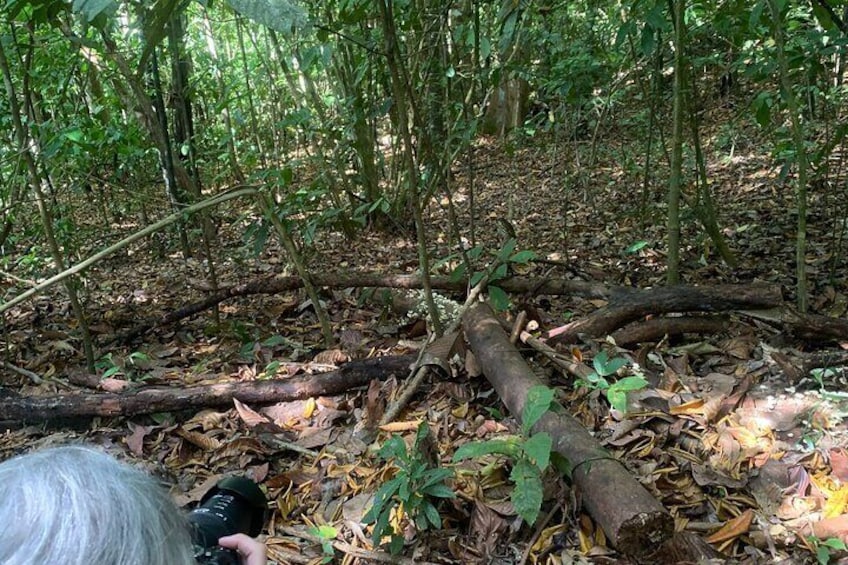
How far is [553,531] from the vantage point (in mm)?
1976

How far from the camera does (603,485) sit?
1.88 m

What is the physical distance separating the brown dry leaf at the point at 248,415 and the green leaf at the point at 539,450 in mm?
1373

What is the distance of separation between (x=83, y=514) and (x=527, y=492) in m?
1.37

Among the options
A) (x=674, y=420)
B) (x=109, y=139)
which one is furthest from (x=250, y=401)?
(x=109, y=139)

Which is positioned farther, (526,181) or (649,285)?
(526,181)

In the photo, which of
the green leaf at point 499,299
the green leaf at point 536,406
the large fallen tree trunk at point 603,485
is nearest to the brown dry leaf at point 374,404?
the large fallen tree trunk at point 603,485

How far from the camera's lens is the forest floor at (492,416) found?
1.99 m

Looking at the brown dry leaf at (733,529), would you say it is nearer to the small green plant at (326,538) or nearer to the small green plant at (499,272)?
the small green plant at (326,538)

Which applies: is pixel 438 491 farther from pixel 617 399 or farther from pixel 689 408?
pixel 689 408

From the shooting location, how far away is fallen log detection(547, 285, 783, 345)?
291 centimetres

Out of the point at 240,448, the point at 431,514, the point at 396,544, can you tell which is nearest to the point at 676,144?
the point at 431,514

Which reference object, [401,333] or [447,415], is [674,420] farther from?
[401,333]

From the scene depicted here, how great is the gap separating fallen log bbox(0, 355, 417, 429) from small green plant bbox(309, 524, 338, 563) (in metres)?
0.90

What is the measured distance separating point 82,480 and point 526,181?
7758 mm
